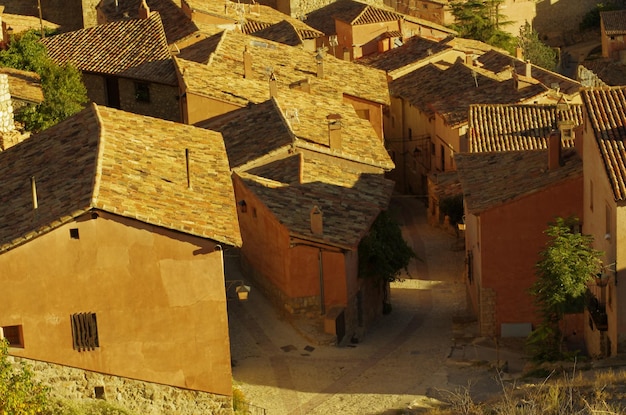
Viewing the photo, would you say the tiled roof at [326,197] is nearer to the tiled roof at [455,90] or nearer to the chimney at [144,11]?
the tiled roof at [455,90]

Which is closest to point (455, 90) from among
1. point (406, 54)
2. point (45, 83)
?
point (406, 54)

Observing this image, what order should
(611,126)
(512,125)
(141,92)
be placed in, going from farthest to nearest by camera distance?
(141,92)
(512,125)
(611,126)

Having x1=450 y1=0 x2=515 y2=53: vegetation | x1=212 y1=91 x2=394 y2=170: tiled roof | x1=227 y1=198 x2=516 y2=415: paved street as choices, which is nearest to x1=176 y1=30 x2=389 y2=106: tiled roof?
x1=212 y1=91 x2=394 y2=170: tiled roof

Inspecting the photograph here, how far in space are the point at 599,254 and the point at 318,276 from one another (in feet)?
27.0

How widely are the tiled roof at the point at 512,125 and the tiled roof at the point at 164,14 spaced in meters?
18.9

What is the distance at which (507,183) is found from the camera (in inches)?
1657

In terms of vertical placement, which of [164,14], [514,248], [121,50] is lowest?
[514,248]

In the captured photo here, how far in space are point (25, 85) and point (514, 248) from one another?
20.8m

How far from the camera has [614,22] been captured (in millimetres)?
91812

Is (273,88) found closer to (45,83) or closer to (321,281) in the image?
(45,83)

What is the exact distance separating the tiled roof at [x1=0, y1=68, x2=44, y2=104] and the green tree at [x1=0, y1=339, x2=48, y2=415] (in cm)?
1986

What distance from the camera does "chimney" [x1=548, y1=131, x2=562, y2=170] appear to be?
135ft

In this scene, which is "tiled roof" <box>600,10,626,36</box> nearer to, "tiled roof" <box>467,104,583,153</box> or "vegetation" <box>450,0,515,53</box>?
"vegetation" <box>450,0,515,53</box>

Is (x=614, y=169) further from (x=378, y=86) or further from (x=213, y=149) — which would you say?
(x=378, y=86)
